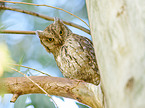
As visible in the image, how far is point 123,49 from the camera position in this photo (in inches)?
15.8

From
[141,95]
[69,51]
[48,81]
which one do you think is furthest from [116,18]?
[69,51]

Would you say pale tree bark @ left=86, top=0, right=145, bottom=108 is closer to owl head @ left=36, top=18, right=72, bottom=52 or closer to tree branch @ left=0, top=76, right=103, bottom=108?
tree branch @ left=0, top=76, right=103, bottom=108

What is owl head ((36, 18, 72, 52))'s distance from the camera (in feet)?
4.68

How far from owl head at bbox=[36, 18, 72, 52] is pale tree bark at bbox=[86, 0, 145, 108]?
3.07 feet

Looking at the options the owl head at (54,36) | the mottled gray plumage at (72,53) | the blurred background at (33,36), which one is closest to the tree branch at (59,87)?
the mottled gray plumage at (72,53)

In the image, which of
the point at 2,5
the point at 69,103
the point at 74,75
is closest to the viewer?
the point at 74,75

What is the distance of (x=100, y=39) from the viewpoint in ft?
1.64

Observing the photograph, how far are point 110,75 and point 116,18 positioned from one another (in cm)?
13

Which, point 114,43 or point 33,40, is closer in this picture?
point 114,43

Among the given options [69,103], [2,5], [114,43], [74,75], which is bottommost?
[69,103]

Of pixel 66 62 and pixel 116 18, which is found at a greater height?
pixel 116 18

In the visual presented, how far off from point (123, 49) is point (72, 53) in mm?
905

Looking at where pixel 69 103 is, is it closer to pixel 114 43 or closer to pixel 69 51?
pixel 69 51

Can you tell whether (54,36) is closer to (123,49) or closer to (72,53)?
(72,53)
